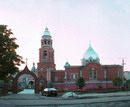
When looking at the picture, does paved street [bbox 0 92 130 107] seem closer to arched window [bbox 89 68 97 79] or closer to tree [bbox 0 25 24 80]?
tree [bbox 0 25 24 80]

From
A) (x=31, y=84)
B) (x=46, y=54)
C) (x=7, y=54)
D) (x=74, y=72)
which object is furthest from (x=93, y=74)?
(x=7, y=54)

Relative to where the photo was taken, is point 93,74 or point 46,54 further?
point 46,54

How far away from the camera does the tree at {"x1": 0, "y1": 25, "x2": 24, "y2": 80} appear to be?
1126 inches

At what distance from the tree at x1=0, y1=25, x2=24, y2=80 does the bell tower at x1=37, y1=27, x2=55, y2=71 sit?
42.0 metres

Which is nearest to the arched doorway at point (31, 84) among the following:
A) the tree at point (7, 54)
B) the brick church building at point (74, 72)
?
the brick church building at point (74, 72)

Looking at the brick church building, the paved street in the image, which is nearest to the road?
the paved street

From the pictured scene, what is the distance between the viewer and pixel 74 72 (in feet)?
224

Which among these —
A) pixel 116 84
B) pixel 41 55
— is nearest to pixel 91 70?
pixel 116 84

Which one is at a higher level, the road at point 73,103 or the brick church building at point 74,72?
the brick church building at point 74,72

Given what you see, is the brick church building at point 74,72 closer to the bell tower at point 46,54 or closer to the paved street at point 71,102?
the bell tower at point 46,54

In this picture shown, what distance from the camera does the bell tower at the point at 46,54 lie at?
240ft

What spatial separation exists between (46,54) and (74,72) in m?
10.8

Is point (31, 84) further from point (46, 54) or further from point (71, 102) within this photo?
point (71, 102)

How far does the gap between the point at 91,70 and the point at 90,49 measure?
34.3 feet
